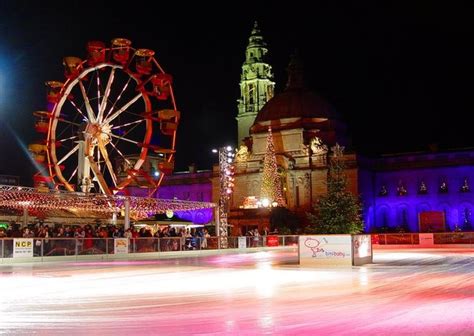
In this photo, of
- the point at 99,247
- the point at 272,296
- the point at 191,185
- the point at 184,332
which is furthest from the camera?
the point at 191,185

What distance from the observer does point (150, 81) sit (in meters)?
46.4

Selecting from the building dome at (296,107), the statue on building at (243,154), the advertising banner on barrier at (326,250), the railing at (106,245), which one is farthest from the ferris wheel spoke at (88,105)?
the building dome at (296,107)

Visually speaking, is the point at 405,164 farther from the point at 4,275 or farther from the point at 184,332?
the point at 184,332

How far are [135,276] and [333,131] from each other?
71977 millimetres

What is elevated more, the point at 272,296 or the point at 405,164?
the point at 405,164

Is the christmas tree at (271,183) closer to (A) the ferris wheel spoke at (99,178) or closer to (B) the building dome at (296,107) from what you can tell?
(B) the building dome at (296,107)

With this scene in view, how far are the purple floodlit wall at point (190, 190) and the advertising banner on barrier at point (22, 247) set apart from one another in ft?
213

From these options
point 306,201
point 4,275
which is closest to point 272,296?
point 4,275

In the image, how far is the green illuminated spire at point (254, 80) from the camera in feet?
319

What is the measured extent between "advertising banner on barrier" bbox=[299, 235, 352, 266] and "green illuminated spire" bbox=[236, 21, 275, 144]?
70917mm

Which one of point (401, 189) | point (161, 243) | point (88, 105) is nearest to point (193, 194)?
point (401, 189)

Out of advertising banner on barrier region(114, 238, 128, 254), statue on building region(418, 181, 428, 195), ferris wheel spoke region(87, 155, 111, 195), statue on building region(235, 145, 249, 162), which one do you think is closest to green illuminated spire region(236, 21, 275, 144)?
statue on building region(235, 145, 249, 162)

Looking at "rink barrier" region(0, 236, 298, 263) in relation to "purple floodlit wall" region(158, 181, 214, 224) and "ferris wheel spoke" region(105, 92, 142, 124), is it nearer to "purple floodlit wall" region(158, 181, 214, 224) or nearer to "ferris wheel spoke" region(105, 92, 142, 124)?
"ferris wheel spoke" region(105, 92, 142, 124)

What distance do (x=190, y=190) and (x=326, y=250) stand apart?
74.4m
